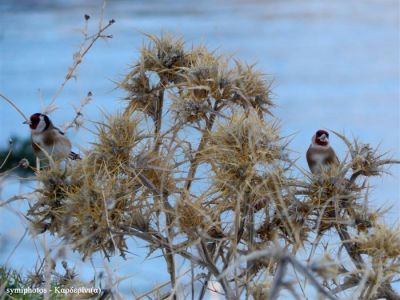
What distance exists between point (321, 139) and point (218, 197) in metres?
0.61

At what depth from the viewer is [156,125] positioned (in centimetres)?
265

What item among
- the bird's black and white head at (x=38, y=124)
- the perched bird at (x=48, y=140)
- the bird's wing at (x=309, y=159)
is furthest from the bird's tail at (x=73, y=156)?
the bird's wing at (x=309, y=159)

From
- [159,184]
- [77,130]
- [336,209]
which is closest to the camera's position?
[336,209]

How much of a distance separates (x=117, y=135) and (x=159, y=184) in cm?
21

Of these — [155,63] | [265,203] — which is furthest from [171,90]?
[265,203]

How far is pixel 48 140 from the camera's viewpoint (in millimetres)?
2914

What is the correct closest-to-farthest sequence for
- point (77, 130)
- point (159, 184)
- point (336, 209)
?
point (336, 209) < point (159, 184) < point (77, 130)

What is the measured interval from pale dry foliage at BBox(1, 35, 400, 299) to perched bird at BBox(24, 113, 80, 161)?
0.32 m

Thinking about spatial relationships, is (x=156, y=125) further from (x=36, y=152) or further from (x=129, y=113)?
(x=36, y=152)

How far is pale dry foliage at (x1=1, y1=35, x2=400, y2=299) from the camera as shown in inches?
89.7

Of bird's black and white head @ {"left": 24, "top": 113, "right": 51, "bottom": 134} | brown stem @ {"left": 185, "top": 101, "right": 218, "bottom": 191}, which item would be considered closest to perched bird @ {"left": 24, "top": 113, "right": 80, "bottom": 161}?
bird's black and white head @ {"left": 24, "top": 113, "right": 51, "bottom": 134}

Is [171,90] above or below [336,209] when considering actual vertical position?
above

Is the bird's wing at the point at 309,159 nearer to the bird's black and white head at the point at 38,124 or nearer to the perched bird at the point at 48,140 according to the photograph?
the perched bird at the point at 48,140

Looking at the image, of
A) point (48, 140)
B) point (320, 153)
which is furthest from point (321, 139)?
point (48, 140)
